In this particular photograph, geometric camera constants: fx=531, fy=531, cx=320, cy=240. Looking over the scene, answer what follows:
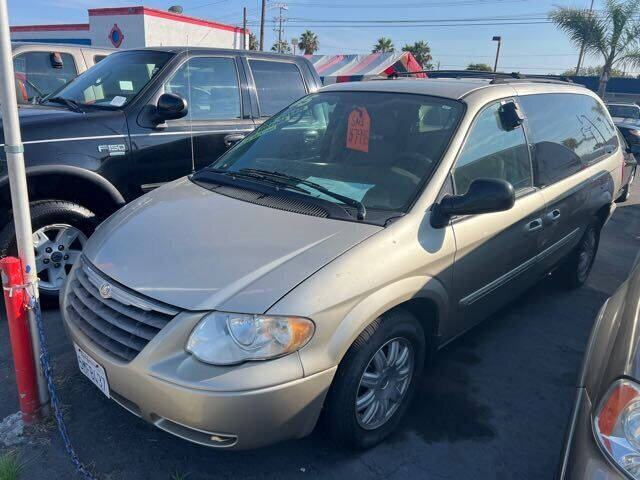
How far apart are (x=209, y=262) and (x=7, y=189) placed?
2092 mm

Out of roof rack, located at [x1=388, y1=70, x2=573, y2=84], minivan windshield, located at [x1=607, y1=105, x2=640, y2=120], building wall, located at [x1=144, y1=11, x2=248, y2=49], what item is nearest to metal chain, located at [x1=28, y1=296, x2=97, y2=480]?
roof rack, located at [x1=388, y1=70, x2=573, y2=84]

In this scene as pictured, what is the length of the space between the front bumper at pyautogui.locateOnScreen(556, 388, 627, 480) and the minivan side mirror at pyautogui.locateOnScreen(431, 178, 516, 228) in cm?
99

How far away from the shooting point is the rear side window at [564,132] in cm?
370

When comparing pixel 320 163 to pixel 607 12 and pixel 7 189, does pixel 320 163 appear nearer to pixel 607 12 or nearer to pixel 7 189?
pixel 7 189

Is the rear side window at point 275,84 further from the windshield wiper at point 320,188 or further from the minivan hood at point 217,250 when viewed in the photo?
the minivan hood at point 217,250

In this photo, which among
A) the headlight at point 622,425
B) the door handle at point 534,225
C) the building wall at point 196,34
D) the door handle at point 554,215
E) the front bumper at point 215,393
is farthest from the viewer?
the building wall at point 196,34

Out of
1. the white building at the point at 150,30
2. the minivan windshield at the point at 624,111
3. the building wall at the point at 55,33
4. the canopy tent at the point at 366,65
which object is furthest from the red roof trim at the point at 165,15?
the minivan windshield at the point at 624,111

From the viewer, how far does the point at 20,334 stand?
101 inches

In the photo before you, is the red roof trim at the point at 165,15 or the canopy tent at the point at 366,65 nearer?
the red roof trim at the point at 165,15

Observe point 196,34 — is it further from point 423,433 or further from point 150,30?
point 423,433

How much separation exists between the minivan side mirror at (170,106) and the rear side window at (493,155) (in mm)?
2359

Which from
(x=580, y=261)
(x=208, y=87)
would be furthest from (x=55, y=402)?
(x=580, y=261)

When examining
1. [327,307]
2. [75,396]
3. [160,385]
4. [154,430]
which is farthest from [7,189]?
[327,307]

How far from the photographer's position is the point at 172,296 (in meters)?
2.21
